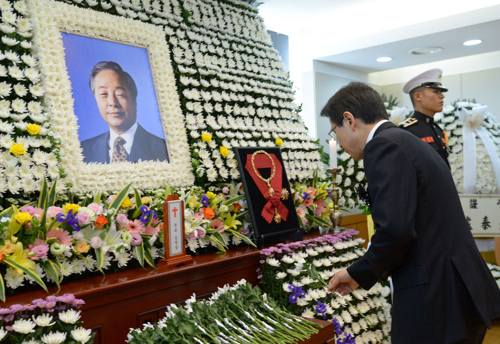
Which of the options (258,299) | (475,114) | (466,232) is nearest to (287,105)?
(475,114)

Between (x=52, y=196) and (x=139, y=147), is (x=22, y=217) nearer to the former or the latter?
(x=52, y=196)

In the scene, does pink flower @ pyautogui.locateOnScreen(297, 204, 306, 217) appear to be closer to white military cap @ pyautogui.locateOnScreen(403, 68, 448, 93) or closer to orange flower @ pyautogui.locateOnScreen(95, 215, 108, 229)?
white military cap @ pyautogui.locateOnScreen(403, 68, 448, 93)

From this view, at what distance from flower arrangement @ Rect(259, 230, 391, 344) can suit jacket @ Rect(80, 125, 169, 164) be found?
943 mm

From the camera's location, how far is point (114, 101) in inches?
110

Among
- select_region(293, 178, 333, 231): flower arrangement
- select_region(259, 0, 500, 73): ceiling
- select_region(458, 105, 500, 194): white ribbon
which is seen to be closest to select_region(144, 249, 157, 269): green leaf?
select_region(293, 178, 333, 231): flower arrangement

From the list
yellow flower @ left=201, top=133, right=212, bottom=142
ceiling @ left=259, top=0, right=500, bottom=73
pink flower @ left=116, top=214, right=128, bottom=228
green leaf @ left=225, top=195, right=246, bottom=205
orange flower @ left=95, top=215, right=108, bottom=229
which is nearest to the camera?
orange flower @ left=95, top=215, right=108, bottom=229

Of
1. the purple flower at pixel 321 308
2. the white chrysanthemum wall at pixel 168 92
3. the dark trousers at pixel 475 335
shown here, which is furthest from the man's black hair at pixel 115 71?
the dark trousers at pixel 475 335

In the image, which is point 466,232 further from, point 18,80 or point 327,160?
point 327,160

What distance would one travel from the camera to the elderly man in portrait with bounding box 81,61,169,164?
2.67 meters

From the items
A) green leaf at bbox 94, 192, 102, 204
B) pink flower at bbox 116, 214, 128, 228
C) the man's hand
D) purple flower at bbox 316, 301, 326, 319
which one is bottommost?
purple flower at bbox 316, 301, 326, 319

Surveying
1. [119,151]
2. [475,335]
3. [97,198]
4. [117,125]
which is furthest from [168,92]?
[475,335]

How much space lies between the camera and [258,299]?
219 cm

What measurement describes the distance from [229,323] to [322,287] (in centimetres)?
96

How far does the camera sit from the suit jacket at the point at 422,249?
1.51 meters
